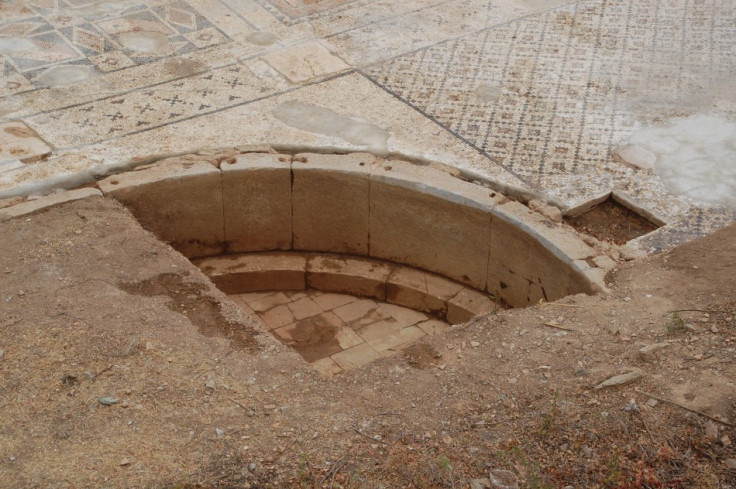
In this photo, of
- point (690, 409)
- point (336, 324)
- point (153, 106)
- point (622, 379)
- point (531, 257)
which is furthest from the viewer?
point (153, 106)

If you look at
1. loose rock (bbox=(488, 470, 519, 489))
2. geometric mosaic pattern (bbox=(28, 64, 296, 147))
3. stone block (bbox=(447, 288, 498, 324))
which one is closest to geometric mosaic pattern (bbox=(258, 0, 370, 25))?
geometric mosaic pattern (bbox=(28, 64, 296, 147))

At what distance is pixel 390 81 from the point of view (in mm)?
6453

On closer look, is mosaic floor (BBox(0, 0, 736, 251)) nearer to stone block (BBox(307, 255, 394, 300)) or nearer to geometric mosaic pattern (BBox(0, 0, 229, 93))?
geometric mosaic pattern (BBox(0, 0, 229, 93))

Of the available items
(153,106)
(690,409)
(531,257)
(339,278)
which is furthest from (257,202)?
(690,409)

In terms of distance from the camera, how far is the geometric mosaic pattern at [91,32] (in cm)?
659

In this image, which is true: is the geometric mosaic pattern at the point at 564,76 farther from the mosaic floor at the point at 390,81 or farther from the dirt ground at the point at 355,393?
the dirt ground at the point at 355,393

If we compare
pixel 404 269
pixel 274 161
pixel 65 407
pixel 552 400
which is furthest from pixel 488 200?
pixel 65 407

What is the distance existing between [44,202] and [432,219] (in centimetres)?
209

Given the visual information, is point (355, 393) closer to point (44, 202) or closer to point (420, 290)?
point (420, 290)

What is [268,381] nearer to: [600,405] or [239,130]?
[600,405]

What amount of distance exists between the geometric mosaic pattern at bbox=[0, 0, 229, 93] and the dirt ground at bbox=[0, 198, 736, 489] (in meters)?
2.11

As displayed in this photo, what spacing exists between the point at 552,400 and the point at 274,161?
2.33 metres

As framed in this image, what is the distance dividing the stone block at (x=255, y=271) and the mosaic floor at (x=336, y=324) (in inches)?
2.0

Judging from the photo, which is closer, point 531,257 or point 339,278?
point 531,257
